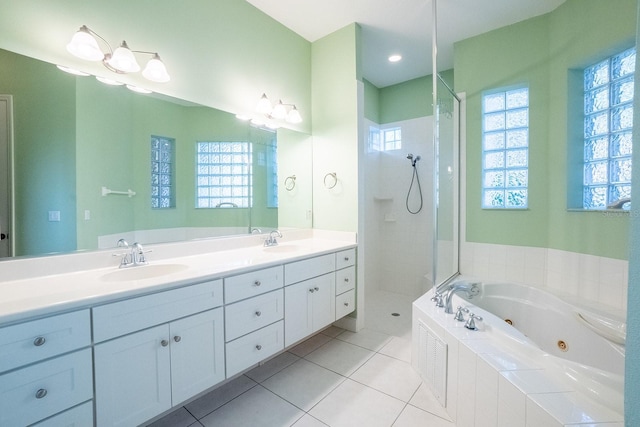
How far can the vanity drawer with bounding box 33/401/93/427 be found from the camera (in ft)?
2.89

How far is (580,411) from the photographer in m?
0.87

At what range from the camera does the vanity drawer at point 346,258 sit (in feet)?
7.37

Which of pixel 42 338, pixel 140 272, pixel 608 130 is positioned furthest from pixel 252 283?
pixel 608 130

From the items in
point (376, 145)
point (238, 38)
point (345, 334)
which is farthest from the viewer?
point (376, 145)

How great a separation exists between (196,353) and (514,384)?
140 cm

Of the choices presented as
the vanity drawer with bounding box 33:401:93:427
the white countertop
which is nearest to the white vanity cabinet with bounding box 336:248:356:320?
the white countertop

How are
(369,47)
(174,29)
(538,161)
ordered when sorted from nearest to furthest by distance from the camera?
(174,29)
(538,161)
(369,47)

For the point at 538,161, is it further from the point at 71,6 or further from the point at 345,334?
the point at 71,6

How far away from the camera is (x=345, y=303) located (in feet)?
7.68

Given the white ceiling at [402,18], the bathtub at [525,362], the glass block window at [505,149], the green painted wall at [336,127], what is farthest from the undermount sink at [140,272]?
the glass block window at [505,149]

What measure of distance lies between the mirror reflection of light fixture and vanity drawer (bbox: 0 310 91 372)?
187 centimetres

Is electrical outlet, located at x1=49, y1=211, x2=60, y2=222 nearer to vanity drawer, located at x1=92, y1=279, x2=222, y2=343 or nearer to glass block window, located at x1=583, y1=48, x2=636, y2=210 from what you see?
vanity drawer, located at x1=92, y1=279, x2=222, y2=343

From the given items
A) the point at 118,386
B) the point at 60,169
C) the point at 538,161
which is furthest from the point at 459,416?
the point at 60,169

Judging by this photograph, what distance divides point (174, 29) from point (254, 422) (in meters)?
2.48
